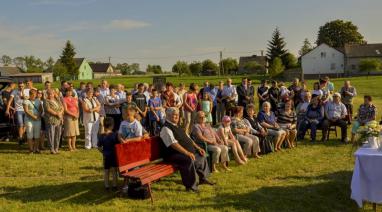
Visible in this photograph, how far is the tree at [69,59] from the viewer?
3162 inches

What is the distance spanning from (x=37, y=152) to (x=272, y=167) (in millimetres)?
6284

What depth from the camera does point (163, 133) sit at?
763cm

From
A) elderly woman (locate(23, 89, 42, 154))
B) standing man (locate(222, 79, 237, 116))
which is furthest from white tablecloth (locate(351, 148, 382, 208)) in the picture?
standing man (locate(222, 79, 237, 116))

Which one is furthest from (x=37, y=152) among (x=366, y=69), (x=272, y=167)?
(x=366, y=69)

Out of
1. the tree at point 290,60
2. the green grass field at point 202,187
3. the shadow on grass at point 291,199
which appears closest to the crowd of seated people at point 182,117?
the green grass field at point 202,187

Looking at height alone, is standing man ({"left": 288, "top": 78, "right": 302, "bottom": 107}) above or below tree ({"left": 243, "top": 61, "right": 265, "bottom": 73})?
below

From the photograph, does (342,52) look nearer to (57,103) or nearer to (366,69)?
(366,69)

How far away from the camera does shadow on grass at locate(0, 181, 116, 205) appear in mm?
7137

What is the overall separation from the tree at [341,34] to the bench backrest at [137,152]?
85.4 metres

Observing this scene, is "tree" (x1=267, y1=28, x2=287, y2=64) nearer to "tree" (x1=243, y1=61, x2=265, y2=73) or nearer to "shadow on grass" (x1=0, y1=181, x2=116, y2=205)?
"tree" (x1=243, y1=61, x2=265, y2=73)

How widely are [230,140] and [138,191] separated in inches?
126

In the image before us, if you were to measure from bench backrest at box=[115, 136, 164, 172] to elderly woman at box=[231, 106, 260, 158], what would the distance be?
10.00ft

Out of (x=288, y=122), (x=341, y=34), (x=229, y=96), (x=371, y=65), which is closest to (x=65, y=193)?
(x=288, y=122)

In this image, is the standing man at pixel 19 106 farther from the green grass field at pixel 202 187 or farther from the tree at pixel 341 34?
the tree at pixel 341 34
